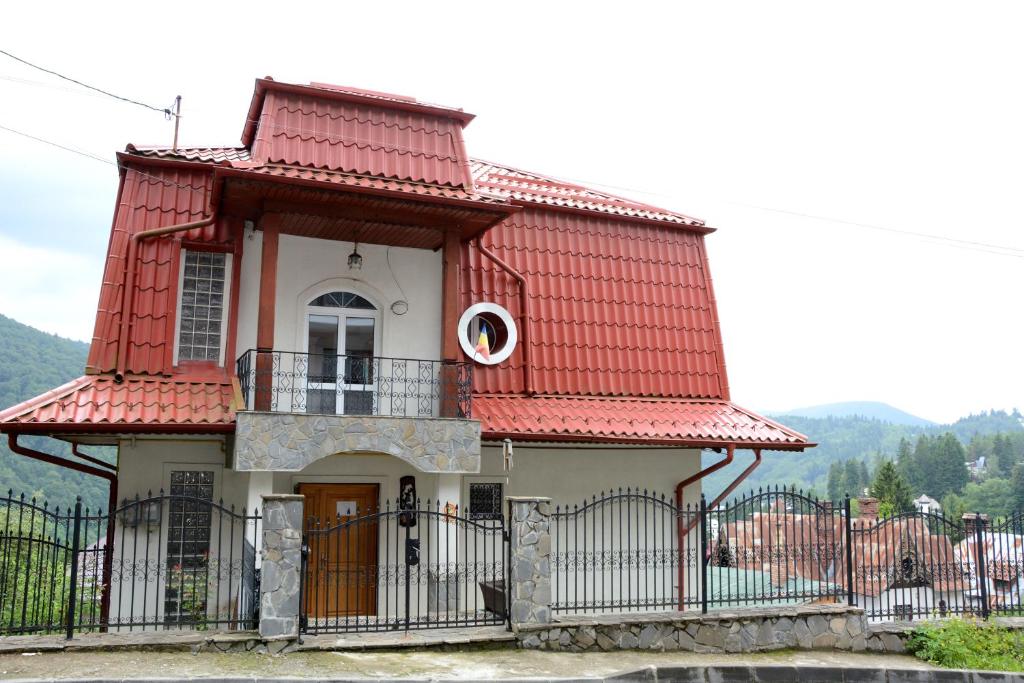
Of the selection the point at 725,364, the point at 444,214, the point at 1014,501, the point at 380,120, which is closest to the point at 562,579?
the point at 725,364

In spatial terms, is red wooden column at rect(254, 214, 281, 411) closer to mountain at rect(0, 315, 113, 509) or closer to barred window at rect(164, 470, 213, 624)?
barred window at rect(164, 470, 213, 624)

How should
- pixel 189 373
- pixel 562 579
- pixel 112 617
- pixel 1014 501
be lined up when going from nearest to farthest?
pixel 112 617
pixel 189 373
pixel 562 579
pixel 1014 501

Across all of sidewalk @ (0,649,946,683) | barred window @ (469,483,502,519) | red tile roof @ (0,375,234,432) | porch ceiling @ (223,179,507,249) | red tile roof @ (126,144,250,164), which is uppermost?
red tile roof @ (126,144,250,164)

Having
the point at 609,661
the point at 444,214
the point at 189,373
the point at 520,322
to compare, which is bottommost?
the point at 609,661

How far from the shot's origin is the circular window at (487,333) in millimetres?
13758

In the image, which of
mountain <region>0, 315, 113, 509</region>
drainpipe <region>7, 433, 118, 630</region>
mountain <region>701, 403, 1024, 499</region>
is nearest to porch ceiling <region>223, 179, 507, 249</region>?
drainpipe <region>7, 433, 118, 630</region>

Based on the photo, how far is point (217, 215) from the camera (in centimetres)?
1256

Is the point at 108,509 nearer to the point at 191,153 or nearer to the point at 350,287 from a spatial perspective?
the point at 350,287

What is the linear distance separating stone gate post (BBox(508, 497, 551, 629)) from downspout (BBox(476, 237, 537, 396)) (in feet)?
12.7

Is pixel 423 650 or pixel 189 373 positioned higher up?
pixel 189 373

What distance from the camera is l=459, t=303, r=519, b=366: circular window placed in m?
13.8

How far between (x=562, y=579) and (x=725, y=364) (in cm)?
512

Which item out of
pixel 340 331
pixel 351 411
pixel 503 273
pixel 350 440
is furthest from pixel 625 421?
pixel 340 331

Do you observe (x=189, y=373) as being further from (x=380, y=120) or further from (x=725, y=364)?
(x=725, y=364)
